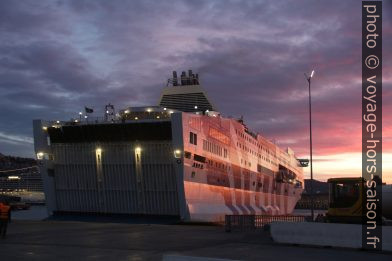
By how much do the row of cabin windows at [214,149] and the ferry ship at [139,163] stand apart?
0.02 metres

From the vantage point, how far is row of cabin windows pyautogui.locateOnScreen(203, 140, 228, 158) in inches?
1604

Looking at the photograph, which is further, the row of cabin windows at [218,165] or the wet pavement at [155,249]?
the row of cabin windows at [218,165]

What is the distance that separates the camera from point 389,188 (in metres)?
27.4

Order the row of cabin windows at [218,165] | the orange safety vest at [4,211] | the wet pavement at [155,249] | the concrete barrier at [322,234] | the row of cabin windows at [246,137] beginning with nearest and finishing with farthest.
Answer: the wet pavement at [155,249], the concrete barrier at [322,234], the orange safety vest at [4,211], the row of cabin windows at [218,165], the row of cabin windows at [246,137]

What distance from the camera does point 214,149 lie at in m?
43.1

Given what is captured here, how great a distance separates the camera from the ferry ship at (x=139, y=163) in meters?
37.0

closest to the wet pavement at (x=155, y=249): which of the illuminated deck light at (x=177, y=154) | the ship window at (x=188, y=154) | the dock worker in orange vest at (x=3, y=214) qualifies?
the dock worker in orange vest at (x=3, y=214)

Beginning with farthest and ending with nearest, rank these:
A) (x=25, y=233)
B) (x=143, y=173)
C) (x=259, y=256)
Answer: (x=143, y=173) → (x=25, y=233) → (x=259, y=256)

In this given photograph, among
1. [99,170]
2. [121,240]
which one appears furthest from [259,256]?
[99,170]

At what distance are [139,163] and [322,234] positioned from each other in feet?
69.7

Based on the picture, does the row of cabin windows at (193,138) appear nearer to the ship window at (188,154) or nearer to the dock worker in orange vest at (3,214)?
the ship window at (188,154)

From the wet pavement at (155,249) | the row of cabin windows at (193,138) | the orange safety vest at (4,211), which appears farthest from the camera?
the row of cabin windows at (193,138)

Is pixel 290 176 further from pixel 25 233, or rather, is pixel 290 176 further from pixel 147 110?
pixel 25 233

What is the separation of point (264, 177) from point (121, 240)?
4134 centimetres
